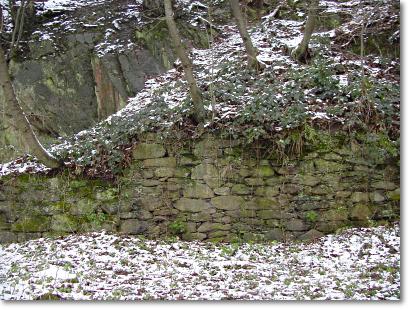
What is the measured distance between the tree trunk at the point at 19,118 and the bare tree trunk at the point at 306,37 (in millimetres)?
3866

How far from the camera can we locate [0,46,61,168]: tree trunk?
529 cm

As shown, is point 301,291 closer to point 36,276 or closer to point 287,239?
point 287,239

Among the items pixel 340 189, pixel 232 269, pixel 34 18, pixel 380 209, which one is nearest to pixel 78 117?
pixel 34 18

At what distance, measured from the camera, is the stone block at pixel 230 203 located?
16.7ft

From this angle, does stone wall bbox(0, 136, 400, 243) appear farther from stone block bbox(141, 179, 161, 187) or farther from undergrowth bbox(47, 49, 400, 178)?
undergrowth bbox(47, 49, 400, 178)

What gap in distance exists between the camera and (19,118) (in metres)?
5.34

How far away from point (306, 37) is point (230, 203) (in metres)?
2.73

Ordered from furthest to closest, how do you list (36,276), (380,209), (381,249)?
(380,209)
(381,249)
(36,276)

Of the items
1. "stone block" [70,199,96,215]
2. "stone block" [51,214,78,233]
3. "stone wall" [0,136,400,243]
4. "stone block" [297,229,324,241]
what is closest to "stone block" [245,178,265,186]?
"stone wall" [0,136,400,243]

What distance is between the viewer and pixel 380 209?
4941mm

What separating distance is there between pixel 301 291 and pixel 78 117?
4243mm

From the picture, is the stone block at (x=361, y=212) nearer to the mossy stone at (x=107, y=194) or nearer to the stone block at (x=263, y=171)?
the stone block at (x=263, y=171)

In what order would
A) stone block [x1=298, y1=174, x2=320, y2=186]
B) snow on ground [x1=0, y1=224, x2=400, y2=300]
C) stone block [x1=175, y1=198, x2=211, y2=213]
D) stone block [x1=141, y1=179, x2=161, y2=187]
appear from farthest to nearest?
stone block [x1=141, y1=179, x2=161, y2=187] < stone block [x1=175, y1=198, x2=211, y2=213] < stone block [x1=298, y1=174, x2=320, y2=186] < snow on ground [x1=0, y1=224, x2=400, y2=300]

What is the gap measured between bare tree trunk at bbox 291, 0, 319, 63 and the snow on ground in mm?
2713
